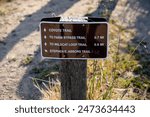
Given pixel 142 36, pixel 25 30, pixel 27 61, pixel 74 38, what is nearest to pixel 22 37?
pixel 25 30

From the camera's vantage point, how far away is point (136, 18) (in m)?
7.13

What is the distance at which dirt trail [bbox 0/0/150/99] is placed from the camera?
17.0ft

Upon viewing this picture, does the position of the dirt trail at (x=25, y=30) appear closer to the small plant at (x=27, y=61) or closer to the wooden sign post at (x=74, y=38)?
the small plant at (x=27, y=61)

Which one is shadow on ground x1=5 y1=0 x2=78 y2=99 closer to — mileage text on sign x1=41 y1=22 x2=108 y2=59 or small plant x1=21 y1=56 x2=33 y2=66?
small plant x1=21 y1=56 x2=33 y2=66

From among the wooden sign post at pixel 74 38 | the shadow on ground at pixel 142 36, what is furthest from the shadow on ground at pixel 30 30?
the wooden sign post at pixel 74 38

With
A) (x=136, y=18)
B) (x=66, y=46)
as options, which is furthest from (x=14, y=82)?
(x=136, y=18)

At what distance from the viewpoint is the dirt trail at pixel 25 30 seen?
5.19 meters

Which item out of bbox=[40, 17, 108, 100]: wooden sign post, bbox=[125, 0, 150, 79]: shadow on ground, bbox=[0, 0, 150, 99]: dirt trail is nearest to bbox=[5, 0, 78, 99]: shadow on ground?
bbox=[0, 0, 150, 99]: dirt trail

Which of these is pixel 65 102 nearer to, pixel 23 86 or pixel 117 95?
pixel 117 95

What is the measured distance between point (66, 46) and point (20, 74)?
92.8 inches

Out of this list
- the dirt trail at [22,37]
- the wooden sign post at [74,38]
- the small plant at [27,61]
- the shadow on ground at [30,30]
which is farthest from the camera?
the small plant at [27,61]

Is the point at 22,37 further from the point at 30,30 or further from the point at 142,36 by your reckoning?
the point at 142,36

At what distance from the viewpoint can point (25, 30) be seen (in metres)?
6.73

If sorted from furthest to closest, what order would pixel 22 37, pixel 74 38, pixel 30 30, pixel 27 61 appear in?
pixel 30 30
pixel 22 37
pixel 27 61
pixel 74 38
